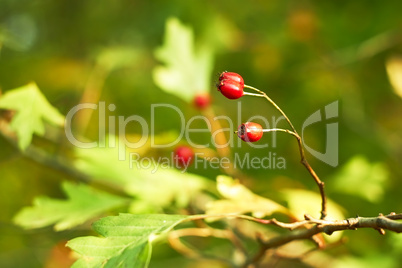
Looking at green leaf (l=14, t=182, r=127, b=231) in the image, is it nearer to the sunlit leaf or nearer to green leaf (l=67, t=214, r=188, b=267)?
green leaf (l=67, t=214, r=188, b=267)

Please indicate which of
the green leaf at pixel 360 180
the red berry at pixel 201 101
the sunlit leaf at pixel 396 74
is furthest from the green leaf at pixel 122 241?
the sunlit leaf at pixel 396 74

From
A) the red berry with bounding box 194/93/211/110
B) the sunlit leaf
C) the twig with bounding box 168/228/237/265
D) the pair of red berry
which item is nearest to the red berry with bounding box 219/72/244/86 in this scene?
the pair of red berry

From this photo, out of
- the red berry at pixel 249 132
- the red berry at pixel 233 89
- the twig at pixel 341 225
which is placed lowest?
the twig at pixel 341 225

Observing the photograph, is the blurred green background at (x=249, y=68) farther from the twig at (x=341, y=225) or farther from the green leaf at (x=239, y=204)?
the twig at (x=341, y=225)

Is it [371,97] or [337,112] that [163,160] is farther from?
[371,97]

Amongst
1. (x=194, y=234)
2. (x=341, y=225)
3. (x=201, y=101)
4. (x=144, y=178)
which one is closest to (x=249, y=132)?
(x=341, y=225)

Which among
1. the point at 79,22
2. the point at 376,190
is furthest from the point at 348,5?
the point at 79,22

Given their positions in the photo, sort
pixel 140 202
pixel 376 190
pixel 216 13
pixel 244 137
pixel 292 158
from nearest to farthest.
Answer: pixel 244 137
pixel 140 202
pixel 376 190
pixel 292 158
pixel 216 13
